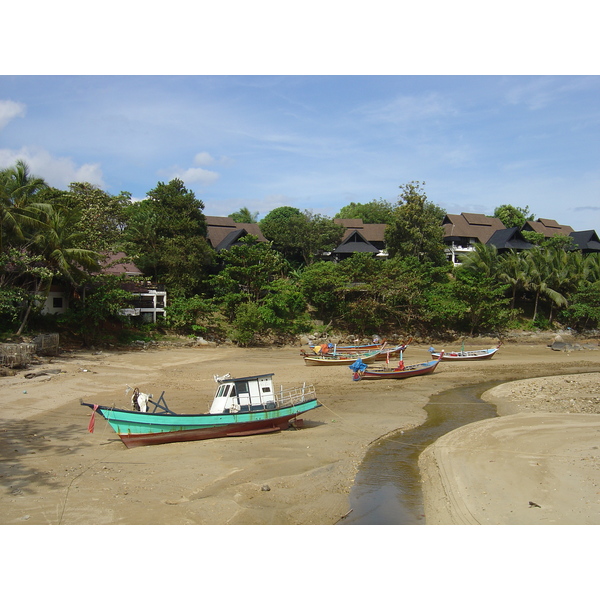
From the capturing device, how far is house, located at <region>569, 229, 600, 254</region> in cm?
6912

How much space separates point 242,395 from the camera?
19.2 meters

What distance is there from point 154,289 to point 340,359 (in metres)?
17.0

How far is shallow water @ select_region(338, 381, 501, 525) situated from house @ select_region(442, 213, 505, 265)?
152 ft

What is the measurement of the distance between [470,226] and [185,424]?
61.7 meters

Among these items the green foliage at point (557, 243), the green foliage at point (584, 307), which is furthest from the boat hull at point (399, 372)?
the green foliage at point (557, 243)

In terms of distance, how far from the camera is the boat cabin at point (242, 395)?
18766 mm

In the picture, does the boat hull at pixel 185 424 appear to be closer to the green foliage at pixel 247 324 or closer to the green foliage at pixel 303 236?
the green foliage at pixel 247 324

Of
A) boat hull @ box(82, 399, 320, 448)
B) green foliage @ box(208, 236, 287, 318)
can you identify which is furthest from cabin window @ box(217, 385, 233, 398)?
green foliage @ box(208, 236, 287, 318)

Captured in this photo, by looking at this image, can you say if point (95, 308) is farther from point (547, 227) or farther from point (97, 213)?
point (547, 227)

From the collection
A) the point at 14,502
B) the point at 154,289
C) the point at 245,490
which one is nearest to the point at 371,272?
the point at 154,289

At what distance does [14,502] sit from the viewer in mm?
11547

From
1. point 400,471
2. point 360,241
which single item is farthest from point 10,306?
point 360,241

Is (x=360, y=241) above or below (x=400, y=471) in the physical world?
above

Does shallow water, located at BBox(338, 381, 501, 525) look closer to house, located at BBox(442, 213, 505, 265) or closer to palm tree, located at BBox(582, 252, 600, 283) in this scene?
palm tree, located at BBox(582, 252, 600, 283)
